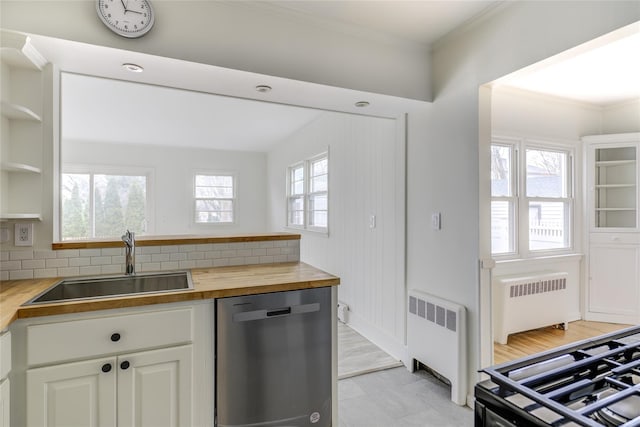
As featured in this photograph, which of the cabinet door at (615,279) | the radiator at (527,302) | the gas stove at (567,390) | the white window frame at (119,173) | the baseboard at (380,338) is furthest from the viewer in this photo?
the white window frame at (119,173)

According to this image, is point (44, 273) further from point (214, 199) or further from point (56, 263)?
point (214, 199)

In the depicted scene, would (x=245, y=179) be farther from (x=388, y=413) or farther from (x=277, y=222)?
(x=388, y=413)

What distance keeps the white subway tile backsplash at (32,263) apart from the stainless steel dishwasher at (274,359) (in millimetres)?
1051

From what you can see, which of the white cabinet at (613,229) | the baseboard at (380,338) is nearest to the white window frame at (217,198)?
the baseboard at (380,338)

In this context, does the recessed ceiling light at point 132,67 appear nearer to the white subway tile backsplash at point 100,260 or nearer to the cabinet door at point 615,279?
the white subway tile backsplash at point 100,260

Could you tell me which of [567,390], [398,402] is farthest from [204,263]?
[567,390]

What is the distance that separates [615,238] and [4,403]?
16.7 ft

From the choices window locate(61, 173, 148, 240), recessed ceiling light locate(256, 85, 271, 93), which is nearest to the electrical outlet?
recessed ceiling light locate(256, 85, 271, 93)

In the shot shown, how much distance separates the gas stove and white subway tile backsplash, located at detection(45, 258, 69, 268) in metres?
2.06

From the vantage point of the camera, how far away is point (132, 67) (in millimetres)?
1774

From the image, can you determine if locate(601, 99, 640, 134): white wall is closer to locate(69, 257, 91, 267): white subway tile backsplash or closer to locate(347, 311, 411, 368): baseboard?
locate(347, 311, 411, 368): baseboard

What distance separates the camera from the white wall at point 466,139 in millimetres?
1675

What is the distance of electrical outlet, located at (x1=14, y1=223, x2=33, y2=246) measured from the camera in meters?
1.71

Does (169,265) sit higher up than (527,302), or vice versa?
(169,265)
